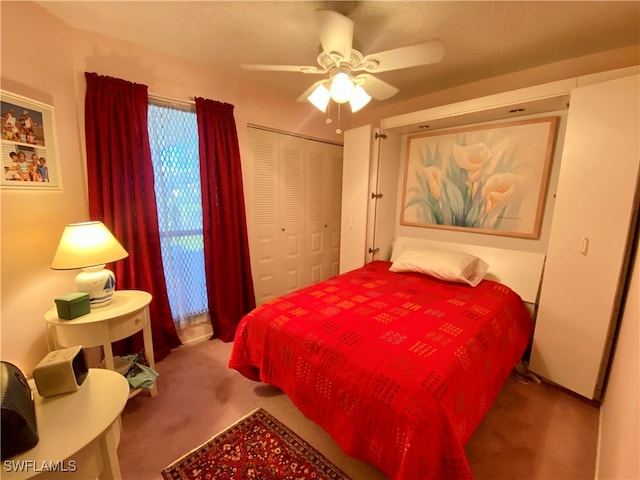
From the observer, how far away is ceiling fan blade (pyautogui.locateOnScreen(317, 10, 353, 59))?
52.0 inches

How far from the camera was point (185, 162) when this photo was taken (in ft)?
7.84

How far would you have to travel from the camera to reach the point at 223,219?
2.59 m

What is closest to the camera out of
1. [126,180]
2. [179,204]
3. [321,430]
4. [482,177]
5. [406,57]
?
[406,57]

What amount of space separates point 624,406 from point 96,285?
276 cm

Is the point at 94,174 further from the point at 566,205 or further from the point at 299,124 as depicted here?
the point at 566,205

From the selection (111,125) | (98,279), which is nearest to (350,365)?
(98,279)

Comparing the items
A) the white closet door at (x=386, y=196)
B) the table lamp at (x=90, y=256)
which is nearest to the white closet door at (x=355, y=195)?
the white closet door at (x=386, y=196)

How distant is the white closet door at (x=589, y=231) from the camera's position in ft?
5.39

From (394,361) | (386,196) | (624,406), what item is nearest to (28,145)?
(394,361)

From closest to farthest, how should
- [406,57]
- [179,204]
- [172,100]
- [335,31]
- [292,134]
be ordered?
[335,31] → [406,57] → [172,100] → [179,204] → [292,134]

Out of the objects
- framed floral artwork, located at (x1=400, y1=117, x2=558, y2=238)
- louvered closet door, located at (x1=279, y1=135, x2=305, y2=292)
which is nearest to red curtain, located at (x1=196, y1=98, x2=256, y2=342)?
louvered closet door, located at (x1=279, y1=135, x2=305, y2=292)

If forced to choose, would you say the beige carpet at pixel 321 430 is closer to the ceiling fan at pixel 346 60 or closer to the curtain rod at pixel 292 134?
the ceiling fan at pixel 346 60

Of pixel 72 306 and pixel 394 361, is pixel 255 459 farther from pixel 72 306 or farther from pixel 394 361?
pixel 72 306

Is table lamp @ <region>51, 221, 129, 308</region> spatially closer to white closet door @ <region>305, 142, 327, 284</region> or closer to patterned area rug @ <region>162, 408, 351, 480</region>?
patterned area rug @ <region>162, 408, 351, 480</region>
